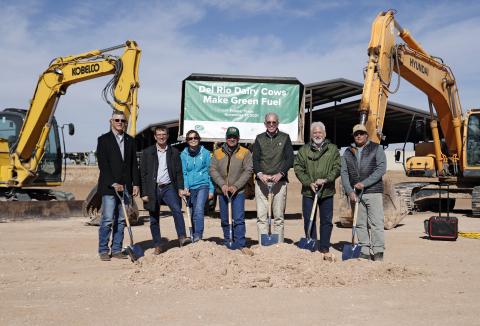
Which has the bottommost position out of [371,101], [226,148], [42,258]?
[42,258]

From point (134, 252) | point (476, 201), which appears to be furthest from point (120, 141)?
point (476, 201)

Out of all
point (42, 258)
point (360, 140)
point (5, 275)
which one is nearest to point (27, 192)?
point (42, 258)

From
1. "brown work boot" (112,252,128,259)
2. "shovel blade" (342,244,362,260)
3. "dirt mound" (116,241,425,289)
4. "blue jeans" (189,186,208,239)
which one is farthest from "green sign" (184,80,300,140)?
"dirt mound" (116,241,425,289)

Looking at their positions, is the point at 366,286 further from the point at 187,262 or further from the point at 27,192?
the point at 27,192

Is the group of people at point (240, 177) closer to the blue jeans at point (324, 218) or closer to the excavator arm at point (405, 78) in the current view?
the blue jeans at point (324, 218)

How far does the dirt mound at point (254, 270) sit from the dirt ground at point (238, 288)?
0.5 inches

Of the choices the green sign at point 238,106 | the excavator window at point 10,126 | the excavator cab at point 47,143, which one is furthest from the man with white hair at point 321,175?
the excavator window at point 10,126

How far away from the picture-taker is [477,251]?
A: 274 inches

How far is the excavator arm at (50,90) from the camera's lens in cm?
1124

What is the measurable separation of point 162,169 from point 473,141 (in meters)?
9.81

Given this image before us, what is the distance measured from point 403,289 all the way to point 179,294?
88.3 inches

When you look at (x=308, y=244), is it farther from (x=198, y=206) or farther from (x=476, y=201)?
(x=476, y=201)

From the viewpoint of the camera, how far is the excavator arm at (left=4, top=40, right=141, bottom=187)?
11.2 meters

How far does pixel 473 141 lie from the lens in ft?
40.5
